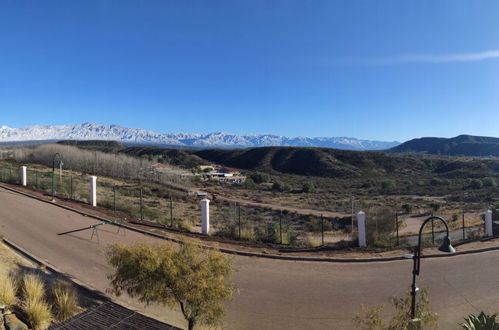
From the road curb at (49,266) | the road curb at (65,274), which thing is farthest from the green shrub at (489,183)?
the road curb at (49,266)

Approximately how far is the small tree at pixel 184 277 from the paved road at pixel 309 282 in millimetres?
1476

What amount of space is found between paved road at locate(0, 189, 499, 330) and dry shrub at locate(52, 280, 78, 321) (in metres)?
1.34

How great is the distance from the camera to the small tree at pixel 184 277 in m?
6.22

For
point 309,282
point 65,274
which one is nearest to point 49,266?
point 65,274

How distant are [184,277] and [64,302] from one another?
2928 millimetres

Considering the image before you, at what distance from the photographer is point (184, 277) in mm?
6262

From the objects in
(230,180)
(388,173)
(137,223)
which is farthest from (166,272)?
(388,173)

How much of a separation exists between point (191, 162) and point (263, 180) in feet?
128

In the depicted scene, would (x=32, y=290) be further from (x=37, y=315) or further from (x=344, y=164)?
(x=344, y=164)

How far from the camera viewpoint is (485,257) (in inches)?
487

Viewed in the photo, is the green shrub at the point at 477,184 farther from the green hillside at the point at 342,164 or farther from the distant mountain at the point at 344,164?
the green hillside at the point at 342,164

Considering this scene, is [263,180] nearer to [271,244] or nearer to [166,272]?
[271,244]

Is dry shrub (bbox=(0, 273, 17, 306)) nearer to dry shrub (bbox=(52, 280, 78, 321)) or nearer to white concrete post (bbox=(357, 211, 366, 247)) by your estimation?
dry shrub (bbox=(52, 280, 78, 321))

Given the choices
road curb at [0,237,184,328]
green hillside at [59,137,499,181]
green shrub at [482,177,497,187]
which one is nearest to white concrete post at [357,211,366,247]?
road curb at [0,237,184,328]
